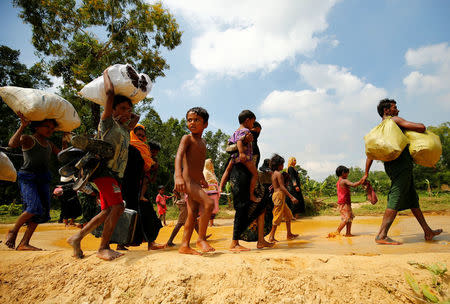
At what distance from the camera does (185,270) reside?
2193mm

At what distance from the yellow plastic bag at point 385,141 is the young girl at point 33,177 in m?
4.46

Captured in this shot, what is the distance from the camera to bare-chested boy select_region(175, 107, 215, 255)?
2854 millimetres

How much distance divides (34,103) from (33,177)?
3.35 ft

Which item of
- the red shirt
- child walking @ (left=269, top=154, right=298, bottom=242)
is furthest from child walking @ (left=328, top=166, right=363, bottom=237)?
child walking @ (left=269, top=154, right=298, bottom=242)

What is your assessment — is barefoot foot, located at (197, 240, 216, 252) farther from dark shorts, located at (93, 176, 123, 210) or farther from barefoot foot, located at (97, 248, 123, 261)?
dark shorts, located at (93, 176, 123, 210)

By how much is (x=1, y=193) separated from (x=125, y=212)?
2874cm

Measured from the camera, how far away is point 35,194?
379cm

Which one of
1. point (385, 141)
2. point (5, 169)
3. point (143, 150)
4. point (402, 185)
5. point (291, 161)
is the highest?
point (291, 161)

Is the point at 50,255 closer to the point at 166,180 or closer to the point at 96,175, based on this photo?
the point at 96,175

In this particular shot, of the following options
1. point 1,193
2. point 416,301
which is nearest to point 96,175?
point 416,301

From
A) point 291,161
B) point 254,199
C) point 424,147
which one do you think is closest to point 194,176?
point 254,199

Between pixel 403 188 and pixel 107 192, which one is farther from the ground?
pixel 403 188

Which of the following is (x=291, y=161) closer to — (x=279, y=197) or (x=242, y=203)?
(x=279, y=197)

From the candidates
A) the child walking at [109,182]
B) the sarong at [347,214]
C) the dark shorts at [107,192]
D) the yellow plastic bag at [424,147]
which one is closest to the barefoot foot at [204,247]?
the child walking at [109,182]
